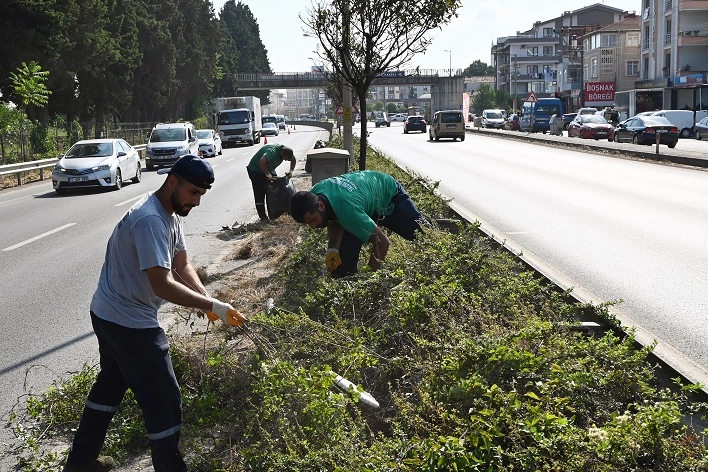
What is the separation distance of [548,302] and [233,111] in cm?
5037

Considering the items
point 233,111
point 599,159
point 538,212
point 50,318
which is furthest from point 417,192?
point 233,111

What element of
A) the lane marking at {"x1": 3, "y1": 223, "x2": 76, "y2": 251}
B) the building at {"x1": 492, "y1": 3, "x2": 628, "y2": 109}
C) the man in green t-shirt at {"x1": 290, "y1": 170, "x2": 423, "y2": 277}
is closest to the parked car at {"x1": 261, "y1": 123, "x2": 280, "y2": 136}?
the building at {"x1": 492, "y1": 3, "x2": 628, "y2": 109}

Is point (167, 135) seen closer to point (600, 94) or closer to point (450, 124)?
point (450, 124)

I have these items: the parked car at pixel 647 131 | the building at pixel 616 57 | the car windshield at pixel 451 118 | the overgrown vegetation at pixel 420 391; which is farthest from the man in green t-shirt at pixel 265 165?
the building at pixel 616 57

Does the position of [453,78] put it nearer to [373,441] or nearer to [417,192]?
[417,192]

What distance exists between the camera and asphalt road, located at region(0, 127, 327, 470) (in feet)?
22.8

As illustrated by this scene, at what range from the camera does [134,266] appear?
429 centimetres

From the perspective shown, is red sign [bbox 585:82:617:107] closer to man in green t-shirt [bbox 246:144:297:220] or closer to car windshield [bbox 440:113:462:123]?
car windshield [bbox 440:113:462:123]

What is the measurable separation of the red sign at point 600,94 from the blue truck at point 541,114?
22831 mm

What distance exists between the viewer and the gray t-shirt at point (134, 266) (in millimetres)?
4152

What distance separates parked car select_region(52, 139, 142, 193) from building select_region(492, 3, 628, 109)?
88892 mm

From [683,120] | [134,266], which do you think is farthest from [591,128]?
[134,266]

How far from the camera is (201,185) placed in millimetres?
4223

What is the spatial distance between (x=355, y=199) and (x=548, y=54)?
474ft
